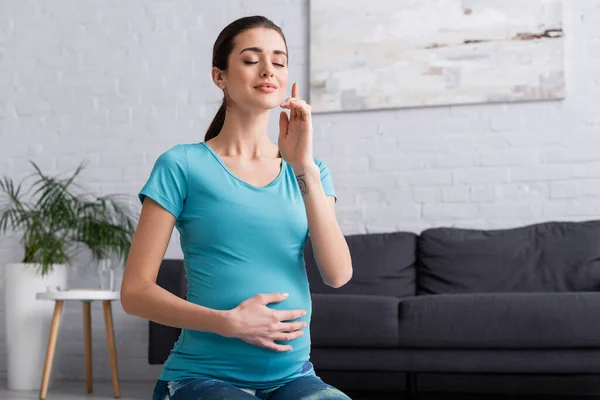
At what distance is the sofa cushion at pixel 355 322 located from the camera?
3.23 m

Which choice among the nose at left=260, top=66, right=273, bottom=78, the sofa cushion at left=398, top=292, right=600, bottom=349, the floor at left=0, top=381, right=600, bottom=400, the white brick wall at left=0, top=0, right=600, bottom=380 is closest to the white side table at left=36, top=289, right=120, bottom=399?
the floor at left=0, top=381, right=600, bottom=400

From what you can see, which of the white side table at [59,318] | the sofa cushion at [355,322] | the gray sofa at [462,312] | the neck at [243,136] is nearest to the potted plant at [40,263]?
the white side table at [59,318]

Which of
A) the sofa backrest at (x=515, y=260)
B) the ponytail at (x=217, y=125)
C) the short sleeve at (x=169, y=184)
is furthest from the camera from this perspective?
the sofa backrest at (x=515, y=260)

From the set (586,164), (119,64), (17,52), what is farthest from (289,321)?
(17,52)

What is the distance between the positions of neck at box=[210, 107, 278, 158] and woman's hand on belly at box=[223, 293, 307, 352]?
0.30m

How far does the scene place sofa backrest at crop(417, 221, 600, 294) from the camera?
3.62 metres

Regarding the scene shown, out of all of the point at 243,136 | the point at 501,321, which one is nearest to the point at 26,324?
the point at 501,321

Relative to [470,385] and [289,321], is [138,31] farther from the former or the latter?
[289,321]

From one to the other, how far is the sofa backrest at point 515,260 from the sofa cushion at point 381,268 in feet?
0.26

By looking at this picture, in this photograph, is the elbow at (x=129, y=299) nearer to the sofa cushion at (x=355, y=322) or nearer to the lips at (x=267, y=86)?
the lips at (x=267, y=86)

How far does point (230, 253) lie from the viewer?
1211 mm

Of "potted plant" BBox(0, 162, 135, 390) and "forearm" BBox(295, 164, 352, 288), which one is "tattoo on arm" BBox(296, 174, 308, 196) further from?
"potted plant" BBox(0, 162, 135, 390)

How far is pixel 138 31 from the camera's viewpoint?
15.4 ft

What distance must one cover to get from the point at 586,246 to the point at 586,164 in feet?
1.82
